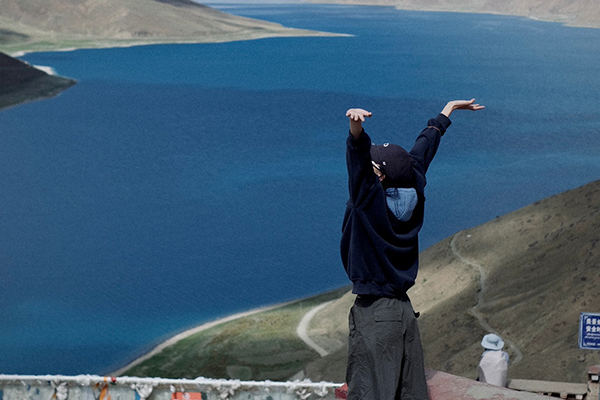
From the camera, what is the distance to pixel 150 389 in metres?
7.17

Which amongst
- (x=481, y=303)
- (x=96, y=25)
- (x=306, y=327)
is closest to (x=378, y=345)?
(x=481, y=303)

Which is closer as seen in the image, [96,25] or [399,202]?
[399,202]

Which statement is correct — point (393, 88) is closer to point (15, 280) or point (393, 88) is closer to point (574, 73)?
point (574, 73)

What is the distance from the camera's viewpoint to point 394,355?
5.45 meters

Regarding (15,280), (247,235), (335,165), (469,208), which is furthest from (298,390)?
(335,165)

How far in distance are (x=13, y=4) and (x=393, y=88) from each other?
87487mm

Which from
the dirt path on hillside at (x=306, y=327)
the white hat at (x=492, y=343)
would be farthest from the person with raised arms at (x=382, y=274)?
the dirt path on hillside at (x=306, y=327)

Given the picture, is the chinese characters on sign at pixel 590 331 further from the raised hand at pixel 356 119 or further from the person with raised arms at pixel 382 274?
the raised hand at pixel 356 119

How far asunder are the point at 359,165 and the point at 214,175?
58032mm

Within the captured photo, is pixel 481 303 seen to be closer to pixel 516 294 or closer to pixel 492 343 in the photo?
pixel 516 294

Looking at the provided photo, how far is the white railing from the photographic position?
712 centimetres

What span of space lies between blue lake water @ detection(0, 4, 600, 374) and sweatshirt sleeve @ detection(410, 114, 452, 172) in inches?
1031

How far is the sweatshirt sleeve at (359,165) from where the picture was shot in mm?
5242

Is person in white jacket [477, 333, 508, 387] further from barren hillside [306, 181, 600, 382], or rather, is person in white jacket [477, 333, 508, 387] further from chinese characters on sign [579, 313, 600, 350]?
barren hillside [306, 181, 600, 382]
